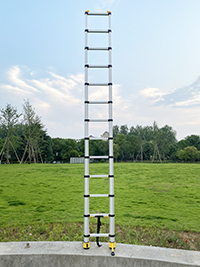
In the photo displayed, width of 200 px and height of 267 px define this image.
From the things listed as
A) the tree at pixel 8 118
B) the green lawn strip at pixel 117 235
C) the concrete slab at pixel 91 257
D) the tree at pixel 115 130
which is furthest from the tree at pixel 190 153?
the concrete slab at pixel 91 257

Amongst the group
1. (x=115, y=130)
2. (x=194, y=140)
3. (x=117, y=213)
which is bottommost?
(x=117, y=213)

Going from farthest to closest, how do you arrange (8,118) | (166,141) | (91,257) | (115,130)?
(115,130) < (166,141) < (8,118) < (91,257)

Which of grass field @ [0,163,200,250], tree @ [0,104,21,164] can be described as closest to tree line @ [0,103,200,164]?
tree @ [0,104,21,164]

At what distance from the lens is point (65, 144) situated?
114 feet

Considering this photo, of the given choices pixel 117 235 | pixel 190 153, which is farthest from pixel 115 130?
pixel 117 235

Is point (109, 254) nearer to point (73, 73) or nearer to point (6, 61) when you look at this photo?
point (73, 73)

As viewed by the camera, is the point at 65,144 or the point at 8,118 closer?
the point at 8,118

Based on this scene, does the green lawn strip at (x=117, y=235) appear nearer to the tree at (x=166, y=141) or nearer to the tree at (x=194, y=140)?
the tree at (x=166, y=141)

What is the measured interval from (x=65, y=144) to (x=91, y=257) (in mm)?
33240

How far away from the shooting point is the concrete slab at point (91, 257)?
2023mm

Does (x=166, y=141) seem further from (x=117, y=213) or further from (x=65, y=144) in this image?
(x=117, y=213)

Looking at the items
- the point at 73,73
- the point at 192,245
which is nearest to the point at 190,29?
the point at 73,73

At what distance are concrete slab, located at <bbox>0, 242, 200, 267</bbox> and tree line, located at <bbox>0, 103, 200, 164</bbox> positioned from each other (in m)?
18.0

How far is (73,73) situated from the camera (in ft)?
18.5
